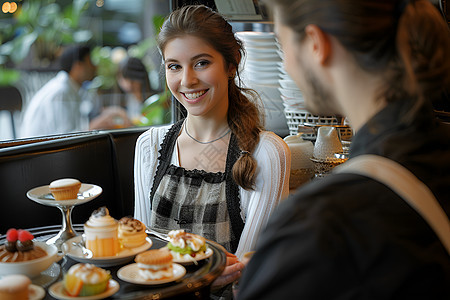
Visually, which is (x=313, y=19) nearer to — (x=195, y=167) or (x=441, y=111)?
(x=195, y=167)

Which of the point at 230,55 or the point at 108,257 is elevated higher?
the point at 230,55

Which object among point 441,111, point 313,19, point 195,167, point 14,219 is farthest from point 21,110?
point 313,19

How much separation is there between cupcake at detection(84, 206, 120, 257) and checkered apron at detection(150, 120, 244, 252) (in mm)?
544

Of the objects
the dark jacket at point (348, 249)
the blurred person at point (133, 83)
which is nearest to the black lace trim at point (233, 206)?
the dark jacket at point (348, 249)

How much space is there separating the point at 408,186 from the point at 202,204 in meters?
1.24

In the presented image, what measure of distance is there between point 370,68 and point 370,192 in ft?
0.64

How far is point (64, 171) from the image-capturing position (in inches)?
87.3

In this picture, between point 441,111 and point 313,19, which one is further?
point 441,111

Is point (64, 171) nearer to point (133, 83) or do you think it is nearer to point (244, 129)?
point (244, 129)

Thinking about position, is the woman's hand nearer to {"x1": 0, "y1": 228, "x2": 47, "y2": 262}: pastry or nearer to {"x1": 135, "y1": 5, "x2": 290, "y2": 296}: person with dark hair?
A: {"x1": 135, "y1": 5, "x2": 290, "y2": 296}: person with dark hair

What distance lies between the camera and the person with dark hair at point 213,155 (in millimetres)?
1913

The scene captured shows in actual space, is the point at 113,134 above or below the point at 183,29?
below

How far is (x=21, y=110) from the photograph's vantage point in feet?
9.02

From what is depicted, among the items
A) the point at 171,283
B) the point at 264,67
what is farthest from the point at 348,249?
the point at 264,67
